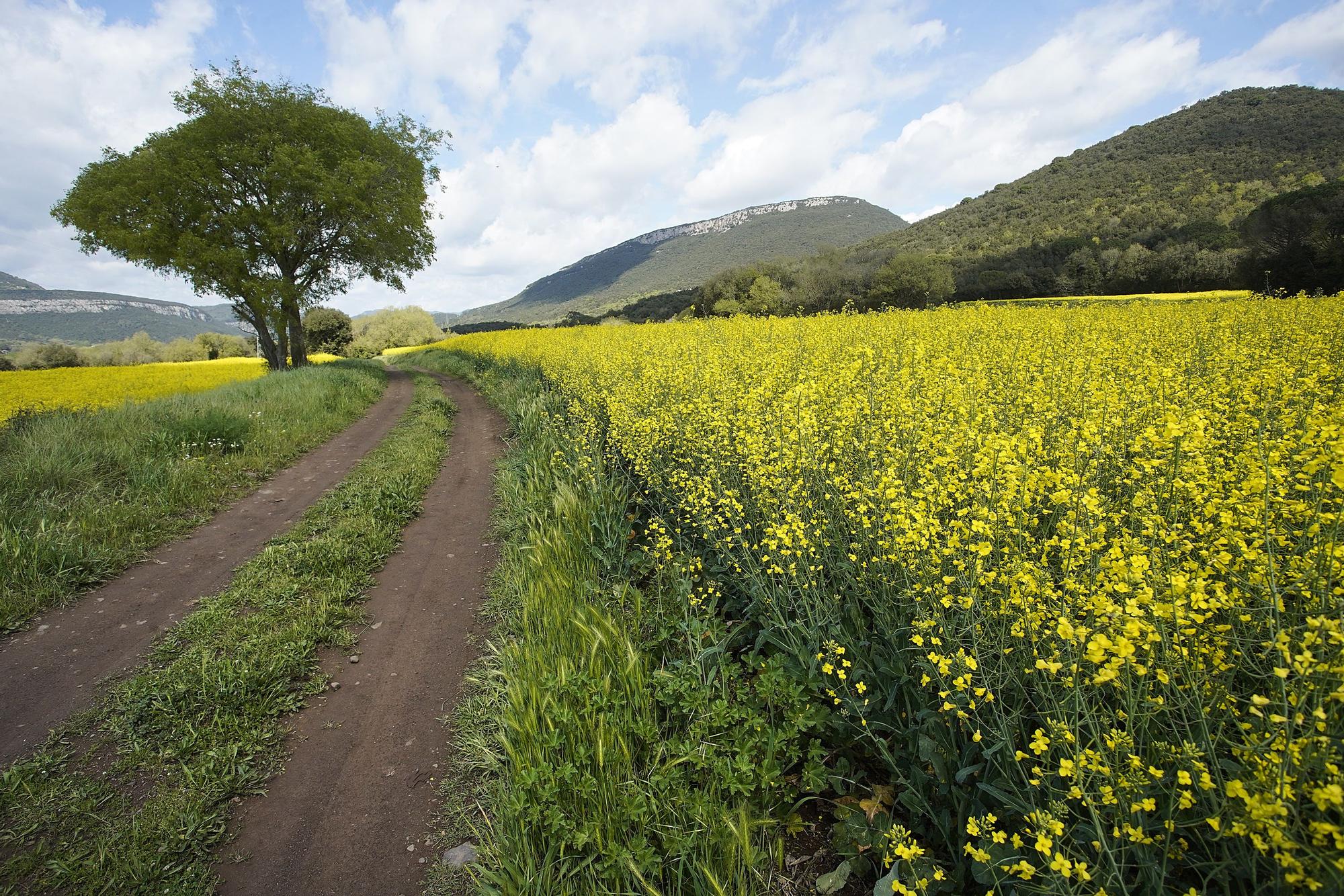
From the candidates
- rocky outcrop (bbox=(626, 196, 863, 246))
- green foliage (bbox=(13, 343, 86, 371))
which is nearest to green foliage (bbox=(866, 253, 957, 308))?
green foliage (bbox=(13, 343, 86, 371))

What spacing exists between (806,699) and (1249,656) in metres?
1.74

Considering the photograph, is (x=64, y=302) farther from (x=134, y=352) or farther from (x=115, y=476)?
(x=115, y=476)

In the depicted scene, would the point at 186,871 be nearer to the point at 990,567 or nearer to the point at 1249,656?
the point at 990,567

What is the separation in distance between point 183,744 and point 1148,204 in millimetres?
57931

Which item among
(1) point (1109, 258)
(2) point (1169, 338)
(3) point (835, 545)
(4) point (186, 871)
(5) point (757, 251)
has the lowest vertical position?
(4) point (186, 871)

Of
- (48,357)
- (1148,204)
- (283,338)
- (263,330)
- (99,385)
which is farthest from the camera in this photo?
(1148,204)

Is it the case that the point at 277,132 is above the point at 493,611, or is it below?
above

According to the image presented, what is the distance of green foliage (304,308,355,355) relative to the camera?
156 ft

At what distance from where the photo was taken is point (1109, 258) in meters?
26.5

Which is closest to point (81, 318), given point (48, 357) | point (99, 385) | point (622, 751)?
point (48, 357)

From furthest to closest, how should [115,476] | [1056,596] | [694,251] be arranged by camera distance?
1. [694,251]
2. [115,476]
3. [1056,596]

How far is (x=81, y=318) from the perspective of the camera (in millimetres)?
131250

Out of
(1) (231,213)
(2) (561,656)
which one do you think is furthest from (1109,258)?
Answer: (1) (231,213)

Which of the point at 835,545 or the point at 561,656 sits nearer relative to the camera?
the point at 561,656
